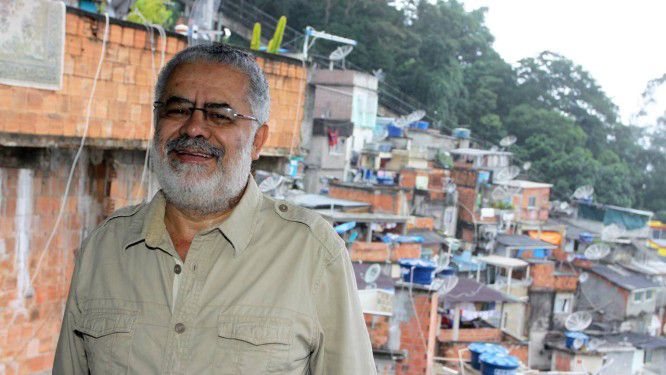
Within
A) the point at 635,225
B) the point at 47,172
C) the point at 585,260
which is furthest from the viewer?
the point at 635,225

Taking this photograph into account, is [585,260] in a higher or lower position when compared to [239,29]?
lower

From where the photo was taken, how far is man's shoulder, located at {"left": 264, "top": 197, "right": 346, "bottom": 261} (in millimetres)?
1877

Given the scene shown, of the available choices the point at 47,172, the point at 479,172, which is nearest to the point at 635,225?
the point at 479,172

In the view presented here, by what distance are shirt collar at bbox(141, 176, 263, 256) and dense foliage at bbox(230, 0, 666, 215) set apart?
30.8 m

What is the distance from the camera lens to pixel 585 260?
24922 mm

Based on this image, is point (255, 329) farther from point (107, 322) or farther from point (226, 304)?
point (107, 322)

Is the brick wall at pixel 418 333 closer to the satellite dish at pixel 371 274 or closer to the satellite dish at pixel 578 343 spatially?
the satellite dish at pixel 371 274

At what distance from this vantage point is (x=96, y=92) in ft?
14.0

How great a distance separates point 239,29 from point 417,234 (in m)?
12.2

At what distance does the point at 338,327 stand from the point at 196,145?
631 mm

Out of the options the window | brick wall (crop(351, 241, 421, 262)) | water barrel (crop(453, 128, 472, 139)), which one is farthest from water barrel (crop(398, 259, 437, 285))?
water barrel (crop(453, 128, 472, 139))

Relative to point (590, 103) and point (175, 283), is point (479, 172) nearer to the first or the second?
point (590, 103)

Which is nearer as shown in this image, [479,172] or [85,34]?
[85,34]

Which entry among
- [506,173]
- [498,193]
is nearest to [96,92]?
[498,193]
